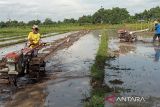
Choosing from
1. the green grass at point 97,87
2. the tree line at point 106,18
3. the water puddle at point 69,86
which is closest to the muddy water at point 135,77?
the green grass at point 97,87

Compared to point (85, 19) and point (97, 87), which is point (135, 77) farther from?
point (85, 19)

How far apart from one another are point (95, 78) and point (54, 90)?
70.4 inches

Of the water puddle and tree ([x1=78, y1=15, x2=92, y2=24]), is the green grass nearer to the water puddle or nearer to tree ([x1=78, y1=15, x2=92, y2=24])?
the water puddle

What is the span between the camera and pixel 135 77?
1244 cm

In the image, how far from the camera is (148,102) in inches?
348

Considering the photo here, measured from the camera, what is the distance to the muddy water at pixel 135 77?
9633mm

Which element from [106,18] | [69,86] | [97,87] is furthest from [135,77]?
[106,18]

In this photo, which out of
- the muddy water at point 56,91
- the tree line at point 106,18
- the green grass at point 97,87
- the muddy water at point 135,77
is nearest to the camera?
the green grass at point 97,87

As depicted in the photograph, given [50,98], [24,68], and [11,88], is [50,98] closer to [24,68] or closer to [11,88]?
[11,88]

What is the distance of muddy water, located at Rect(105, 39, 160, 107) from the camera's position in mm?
9633

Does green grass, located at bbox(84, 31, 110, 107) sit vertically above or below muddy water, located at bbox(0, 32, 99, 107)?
above

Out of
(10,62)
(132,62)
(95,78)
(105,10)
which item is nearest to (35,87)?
(10,62)

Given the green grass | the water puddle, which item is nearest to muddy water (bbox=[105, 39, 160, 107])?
the green grass

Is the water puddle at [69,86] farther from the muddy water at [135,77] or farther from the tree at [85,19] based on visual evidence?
the tree at [85,19]
